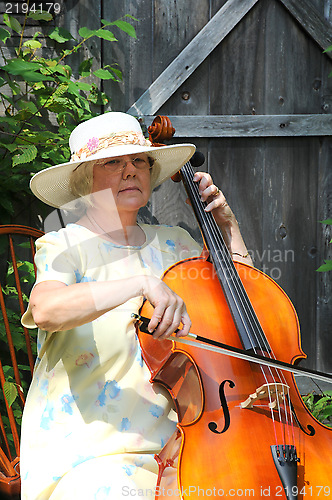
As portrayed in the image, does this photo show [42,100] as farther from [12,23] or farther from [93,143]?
[93,143]

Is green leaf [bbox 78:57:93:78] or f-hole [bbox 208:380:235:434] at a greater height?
green leaf [bbox 78:57:93:78]

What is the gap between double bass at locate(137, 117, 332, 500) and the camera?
100 centimetres

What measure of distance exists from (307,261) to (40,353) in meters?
1.47

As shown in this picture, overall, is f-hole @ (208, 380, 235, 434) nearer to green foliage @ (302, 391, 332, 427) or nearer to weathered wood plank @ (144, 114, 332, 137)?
green foliage @ (302, 391, 332, 427)

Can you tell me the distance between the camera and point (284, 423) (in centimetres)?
110

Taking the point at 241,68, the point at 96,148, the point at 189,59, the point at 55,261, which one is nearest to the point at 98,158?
the point at 96,148

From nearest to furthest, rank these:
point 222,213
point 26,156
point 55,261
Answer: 1. point 55,261
2. point 222,213
3. point 26,156

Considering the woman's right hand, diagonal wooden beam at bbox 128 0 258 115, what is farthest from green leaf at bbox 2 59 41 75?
the woman's right hand

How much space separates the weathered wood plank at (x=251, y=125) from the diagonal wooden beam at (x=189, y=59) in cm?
Answer: 7

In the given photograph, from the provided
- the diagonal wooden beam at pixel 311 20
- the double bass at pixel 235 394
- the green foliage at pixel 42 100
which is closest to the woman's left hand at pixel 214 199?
the double bass at pixel 235 394

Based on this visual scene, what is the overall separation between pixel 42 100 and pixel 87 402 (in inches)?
49.4

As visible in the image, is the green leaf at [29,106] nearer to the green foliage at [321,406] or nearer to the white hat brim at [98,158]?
the white hat brim at [98,158]

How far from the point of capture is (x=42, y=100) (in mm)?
2061

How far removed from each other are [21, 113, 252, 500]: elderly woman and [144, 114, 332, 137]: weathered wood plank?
2.36 ft
